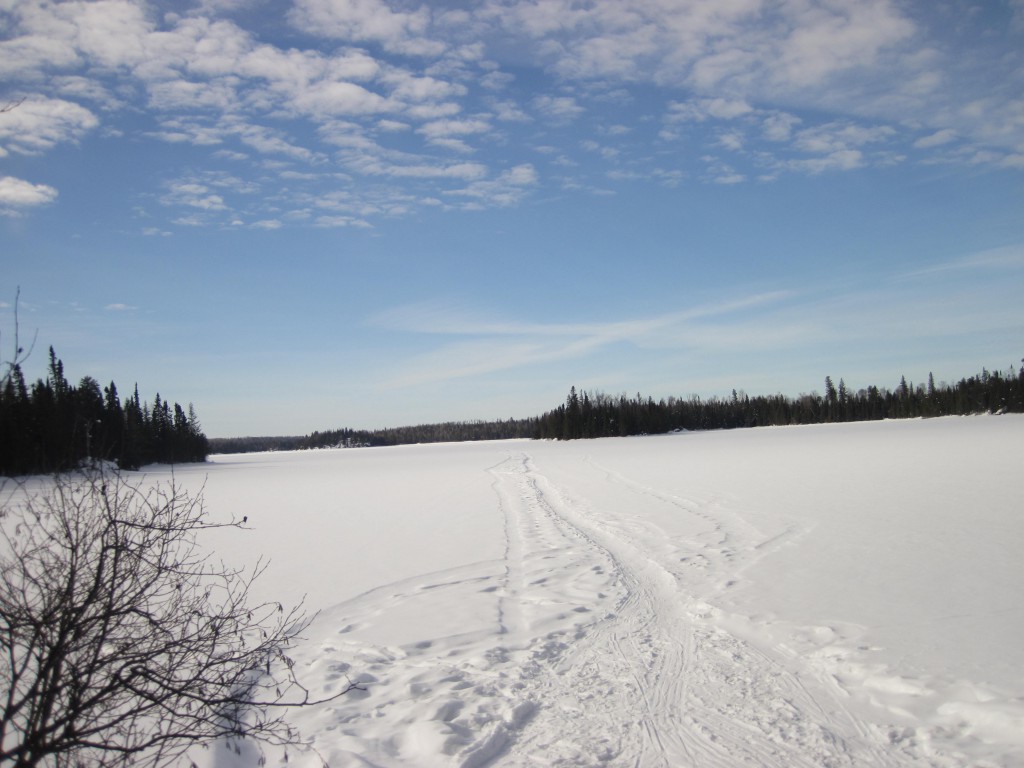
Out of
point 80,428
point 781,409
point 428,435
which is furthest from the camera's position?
point 428,435

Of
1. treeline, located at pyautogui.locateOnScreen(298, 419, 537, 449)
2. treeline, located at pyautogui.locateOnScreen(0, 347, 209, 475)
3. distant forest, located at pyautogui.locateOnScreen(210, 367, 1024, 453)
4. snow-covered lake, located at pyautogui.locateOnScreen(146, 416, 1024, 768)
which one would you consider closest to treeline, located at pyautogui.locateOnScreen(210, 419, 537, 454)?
treeline, located at pyautogui.locateOnScreen(298, 419, 537, 449)

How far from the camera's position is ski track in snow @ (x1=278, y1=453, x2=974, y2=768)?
15.2ft

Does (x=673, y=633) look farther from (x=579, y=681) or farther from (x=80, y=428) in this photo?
(x=80, y=428)

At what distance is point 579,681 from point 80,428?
4.74m

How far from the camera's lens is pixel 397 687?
601 centimetres

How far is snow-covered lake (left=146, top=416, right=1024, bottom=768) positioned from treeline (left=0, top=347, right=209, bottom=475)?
2870 mm

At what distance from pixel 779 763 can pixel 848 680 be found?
1809 millimetres

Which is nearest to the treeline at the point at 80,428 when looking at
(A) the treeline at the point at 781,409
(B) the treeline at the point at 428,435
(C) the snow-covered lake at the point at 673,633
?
(C) the snow-covered lake at the point at 673,633

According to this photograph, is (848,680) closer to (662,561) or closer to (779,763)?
(779,763)

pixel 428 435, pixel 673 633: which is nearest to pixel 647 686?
pixel 673 633

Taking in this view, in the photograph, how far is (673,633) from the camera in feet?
23.4

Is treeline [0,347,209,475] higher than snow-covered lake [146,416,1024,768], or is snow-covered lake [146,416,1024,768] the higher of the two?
treeline [0,347,209,475]

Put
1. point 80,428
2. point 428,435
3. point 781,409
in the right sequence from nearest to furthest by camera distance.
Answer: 1. point 80,428
2. point 781,409
3. point 428,435

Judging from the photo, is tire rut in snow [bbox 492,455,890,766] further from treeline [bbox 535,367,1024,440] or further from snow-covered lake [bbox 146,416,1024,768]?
treeline [bbox 535,367,1024,440]
